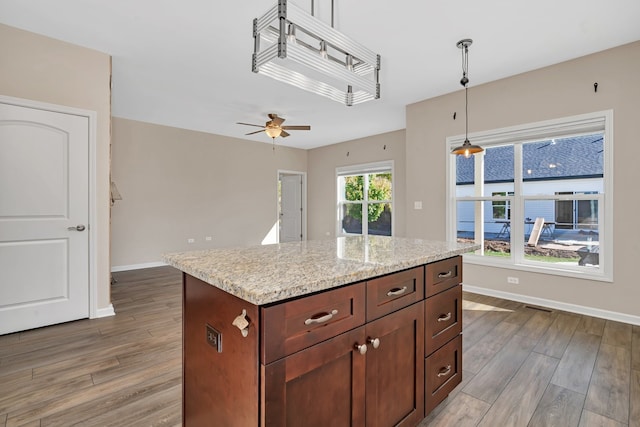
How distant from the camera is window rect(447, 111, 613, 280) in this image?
10.5 ft

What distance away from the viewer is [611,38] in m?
2.83

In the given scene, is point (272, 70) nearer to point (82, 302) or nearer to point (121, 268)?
point (82, 302)

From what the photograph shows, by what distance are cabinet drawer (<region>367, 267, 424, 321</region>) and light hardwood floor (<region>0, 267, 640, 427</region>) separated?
811 mm

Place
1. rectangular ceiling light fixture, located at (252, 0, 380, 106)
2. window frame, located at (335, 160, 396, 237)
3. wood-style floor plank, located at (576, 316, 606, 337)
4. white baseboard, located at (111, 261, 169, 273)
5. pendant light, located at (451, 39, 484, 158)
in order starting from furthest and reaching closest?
window frame, located at (335, 160, 396, 237) < white baseboard, located at (111, 261, 169, 273) < pendant light, located at (451, 39, 484, 158) < wood-style floor plank, located at (576, 316, 606, 337) < rectangular ceiling light fixture, located at (252, 0, 380, 106)

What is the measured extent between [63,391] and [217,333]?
1.59m

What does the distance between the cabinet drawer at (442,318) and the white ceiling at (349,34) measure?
2.21 m

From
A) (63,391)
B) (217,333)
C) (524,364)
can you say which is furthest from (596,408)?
(63,391)

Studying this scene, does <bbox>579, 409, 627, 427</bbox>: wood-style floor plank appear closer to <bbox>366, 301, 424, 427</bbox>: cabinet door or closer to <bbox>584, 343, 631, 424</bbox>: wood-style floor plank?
<bbox>584, 343, 631, 424</bbox>: wood-style floor plank

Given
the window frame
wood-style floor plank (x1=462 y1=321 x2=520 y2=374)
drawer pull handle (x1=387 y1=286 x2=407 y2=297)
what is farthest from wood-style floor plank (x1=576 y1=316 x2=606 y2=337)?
the window frame

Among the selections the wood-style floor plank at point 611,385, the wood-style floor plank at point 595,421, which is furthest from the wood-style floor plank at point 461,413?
the wood-style floor plank at point 611,385

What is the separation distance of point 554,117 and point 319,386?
151 inches

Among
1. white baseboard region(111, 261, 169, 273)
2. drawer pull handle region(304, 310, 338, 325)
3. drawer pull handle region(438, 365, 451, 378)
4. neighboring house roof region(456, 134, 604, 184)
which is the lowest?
white baseboard region(111, 261, 169, 273)

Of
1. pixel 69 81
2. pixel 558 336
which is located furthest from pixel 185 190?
pixel 558 336

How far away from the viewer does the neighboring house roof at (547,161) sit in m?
3.25
